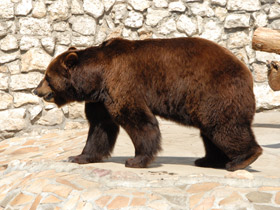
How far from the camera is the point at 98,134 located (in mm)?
5402

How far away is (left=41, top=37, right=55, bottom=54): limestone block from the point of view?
28.0ft

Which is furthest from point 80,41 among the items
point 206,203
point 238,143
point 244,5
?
point 206,203

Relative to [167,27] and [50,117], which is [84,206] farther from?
[167,27]

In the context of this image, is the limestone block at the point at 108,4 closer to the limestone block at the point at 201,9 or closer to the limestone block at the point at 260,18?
the limestone block at the point at 201,9

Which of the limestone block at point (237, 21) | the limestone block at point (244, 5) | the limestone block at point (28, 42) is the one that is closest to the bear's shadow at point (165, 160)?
the limestone block at point (28, 42)

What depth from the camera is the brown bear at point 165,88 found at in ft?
15.6

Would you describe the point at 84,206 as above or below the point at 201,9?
below

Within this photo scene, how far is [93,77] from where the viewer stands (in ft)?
16.7

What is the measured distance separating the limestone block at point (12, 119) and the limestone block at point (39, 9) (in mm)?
1666

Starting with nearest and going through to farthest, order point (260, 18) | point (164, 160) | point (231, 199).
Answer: point (231, 199)
point (164, 160)
point (260, 18)

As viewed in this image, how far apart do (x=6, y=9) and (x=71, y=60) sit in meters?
3.79

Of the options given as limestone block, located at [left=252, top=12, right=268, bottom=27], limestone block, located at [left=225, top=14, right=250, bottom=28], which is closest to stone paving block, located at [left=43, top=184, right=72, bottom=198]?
limestone block, located at [left=225, top=14, right=250, bottom=28]

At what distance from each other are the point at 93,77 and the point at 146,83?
1.85ft

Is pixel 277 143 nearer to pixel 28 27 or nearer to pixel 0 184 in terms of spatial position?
pixel 0 184
